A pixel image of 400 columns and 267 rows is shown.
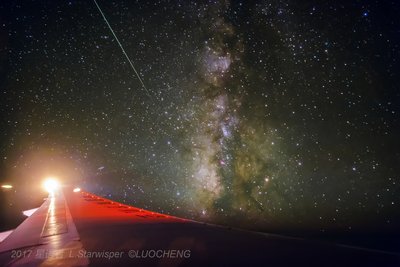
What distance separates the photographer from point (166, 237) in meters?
6.48

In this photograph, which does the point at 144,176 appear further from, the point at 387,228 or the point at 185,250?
the point at 185,250

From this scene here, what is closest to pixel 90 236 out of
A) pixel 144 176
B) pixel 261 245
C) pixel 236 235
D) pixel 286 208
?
pixel 236 235

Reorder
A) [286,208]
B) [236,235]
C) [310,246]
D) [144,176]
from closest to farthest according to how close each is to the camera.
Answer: [310,246] < [236,235] < [286,208] < [144,176]

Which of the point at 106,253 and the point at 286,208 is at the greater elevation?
the point at 286,208

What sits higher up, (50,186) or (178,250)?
(50,186)

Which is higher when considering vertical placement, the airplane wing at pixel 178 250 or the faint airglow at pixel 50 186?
the faint airglow at pixel 50 186

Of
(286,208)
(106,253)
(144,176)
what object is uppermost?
(144,176)

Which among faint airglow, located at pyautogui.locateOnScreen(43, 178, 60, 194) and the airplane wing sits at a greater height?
faint airglow, located at pyautogui.locateOnScreen(43, 178, 60, 194)

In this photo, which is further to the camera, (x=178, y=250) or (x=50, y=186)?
(x=50, y=186)

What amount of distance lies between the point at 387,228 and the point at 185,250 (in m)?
20.9

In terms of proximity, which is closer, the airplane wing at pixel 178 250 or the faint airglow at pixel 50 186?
the airplane wing at pixel 178 250

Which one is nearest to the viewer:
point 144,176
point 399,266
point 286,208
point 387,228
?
point 399,266

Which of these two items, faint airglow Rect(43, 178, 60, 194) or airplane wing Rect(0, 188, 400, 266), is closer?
airplane wing Rect(0, 188, 400, 266)

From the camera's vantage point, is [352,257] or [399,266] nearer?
[399,266]
